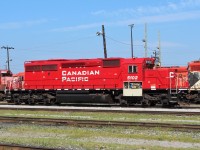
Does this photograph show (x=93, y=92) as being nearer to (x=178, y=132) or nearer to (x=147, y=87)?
(x=147, y=87)

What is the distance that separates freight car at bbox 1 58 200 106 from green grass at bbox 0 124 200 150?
1452cm

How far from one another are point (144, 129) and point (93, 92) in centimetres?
1712

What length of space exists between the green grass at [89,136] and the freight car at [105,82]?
14.5 m

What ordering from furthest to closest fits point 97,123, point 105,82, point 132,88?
point 105,82 < point 132,88 < point 97,123

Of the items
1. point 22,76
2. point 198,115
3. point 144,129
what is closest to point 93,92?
point 22,76

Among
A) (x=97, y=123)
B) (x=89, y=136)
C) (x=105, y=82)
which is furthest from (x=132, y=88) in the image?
(x=89, y=136)

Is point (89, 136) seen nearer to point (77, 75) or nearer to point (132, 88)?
point (132, 88)

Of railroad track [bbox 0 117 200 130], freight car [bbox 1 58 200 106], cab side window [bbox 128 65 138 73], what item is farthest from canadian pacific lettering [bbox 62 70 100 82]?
railroad track [bbox 0 117 200 130]

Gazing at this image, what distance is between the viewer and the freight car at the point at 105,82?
97.5 ft

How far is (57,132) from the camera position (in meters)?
14.6

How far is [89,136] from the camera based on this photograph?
527 inches

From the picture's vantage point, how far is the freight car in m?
29.7

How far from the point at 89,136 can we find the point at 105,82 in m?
18.3

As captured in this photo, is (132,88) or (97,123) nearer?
(97,123)
